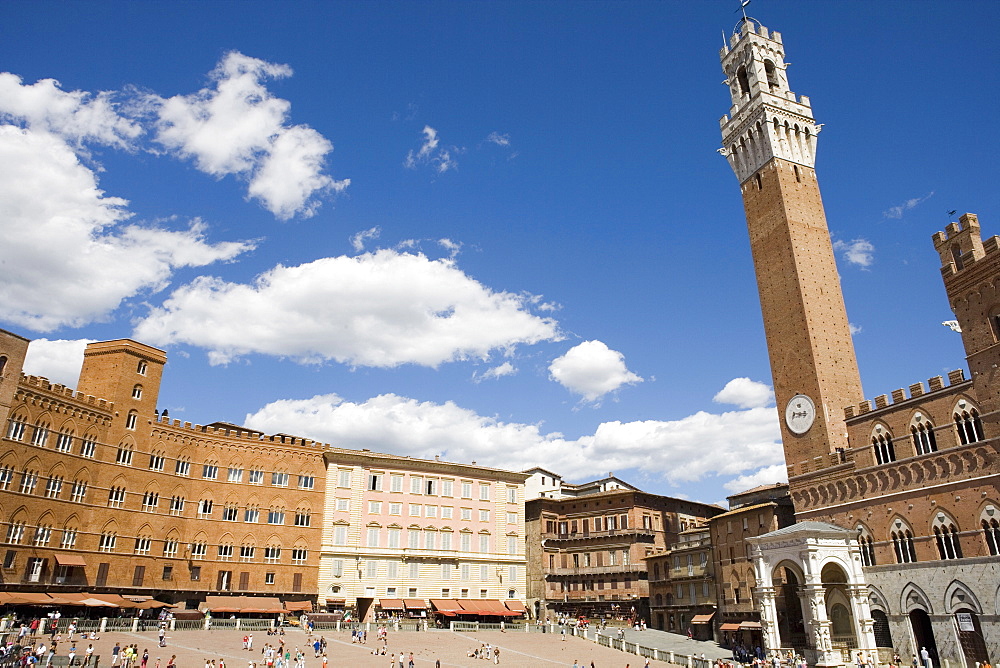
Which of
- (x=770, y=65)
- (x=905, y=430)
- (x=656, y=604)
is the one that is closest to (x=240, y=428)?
(x=656, y=604)

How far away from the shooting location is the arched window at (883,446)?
46062 mm

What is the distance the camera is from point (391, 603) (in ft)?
205

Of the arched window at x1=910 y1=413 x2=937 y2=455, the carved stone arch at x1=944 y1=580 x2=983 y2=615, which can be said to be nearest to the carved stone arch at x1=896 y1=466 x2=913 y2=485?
the arched window at x1=910 y1=413 x2=937 y2=455

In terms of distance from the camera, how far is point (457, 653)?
45.8 metres

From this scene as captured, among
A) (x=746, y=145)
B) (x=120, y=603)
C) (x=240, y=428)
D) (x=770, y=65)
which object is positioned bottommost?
(x=120, y=603)

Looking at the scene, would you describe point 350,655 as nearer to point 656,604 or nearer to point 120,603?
point 120,603

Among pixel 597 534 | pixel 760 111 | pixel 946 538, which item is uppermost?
pixel 760 111

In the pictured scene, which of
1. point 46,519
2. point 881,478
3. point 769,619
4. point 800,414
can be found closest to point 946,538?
point 881,478

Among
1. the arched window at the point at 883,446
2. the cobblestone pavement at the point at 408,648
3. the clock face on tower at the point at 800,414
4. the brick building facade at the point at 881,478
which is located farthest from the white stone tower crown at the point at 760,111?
the cobblestone pavement at the point at 408,648

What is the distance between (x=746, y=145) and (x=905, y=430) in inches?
1186

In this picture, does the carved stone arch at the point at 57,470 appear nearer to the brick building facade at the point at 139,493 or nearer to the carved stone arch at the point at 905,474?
the brick building facade at the point at 139,493

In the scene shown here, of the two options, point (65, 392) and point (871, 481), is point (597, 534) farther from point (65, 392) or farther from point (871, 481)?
point (65, 392)

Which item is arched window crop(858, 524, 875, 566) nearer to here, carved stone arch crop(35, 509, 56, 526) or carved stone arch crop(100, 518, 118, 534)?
carved stone arch crop(100, 518, 118, 534)

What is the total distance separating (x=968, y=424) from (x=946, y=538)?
671 centimetres
